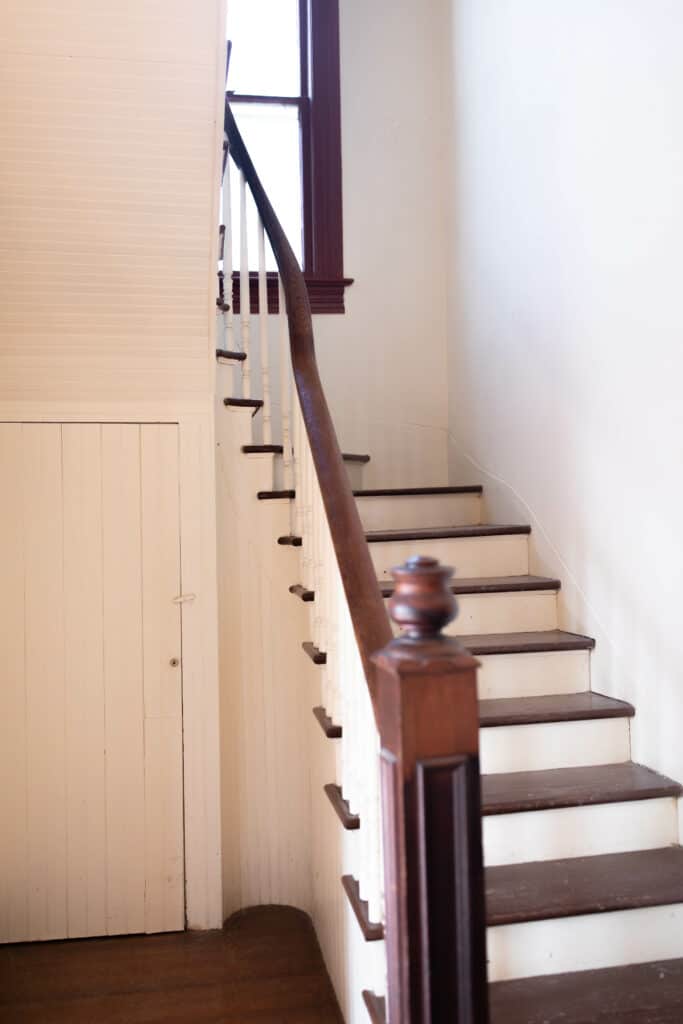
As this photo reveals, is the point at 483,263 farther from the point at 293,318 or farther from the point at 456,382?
the point at 293,318

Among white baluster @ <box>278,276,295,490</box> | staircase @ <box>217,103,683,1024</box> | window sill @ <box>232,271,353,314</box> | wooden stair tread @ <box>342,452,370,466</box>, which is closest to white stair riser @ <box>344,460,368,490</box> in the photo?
wooden stair tread @ <box>342,452,370,466</box>

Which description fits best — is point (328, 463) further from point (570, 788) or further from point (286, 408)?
point (570, 788)

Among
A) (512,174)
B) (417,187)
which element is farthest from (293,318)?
(417,187)

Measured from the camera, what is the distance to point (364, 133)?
3801 mm

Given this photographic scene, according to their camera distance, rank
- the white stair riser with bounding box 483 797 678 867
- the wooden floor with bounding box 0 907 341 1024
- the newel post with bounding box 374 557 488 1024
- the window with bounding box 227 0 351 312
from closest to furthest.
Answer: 1. the newel post with bounding box 374 557 488 1024
2. the white stair riser with bounding box 483 797 678 867
3. the wooden floor with bounding box 0 907 341 1024
4. the window with bounding box 227 0 351 312

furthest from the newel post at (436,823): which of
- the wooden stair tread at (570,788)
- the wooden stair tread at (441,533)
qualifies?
the wooden stair tread at (441,533)

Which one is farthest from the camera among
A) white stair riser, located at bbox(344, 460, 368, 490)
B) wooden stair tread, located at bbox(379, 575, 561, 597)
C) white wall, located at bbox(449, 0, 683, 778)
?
white stair riser, located at bbox(344, 460, 368, 490)

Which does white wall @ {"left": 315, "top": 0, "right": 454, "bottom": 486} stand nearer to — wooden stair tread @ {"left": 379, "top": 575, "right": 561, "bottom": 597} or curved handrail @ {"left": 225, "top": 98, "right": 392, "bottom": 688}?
curved handrail @ {"left": 225, "top": 98, "right": 392, "bottom": 688}

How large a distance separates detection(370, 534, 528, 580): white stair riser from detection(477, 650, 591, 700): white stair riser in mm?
470

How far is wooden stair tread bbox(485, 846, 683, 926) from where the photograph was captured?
1.64m

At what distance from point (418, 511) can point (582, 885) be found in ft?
5.47

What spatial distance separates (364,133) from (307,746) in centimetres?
291

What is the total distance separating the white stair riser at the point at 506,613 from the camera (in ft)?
8.05

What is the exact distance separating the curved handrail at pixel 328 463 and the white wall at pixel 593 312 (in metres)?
0.82
